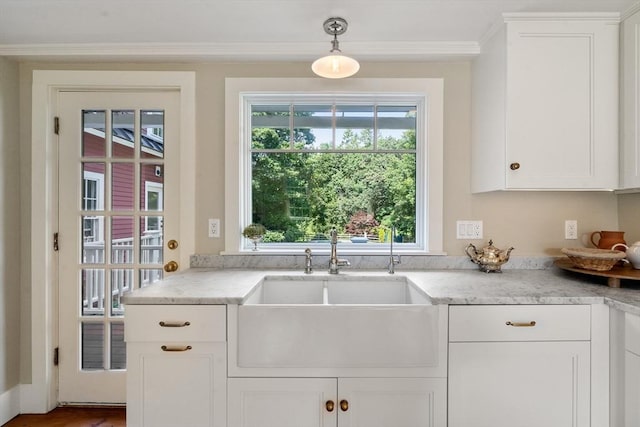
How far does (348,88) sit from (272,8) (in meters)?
0.66

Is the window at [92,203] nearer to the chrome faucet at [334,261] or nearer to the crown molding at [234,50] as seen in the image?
the crown molding at [234,50]

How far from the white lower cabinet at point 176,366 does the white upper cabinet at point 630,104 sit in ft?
6.97

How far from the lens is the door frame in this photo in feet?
6.67

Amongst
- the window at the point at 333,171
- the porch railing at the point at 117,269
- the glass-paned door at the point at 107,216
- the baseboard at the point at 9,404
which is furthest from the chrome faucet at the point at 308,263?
the baseboard at the point at 9,404

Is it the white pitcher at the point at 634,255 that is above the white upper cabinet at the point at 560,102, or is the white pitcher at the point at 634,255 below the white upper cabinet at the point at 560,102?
below

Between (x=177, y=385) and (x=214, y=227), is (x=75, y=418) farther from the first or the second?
(x=214, y=227)

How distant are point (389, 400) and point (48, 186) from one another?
238cm

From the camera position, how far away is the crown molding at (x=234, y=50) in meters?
1.92

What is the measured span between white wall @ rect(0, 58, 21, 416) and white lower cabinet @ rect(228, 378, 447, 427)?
168 cm

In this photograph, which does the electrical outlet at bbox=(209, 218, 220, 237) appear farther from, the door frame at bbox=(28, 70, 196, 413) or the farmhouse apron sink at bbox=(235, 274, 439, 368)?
the farmhouse apron sink at bbox=(235, 274, 439, 368)

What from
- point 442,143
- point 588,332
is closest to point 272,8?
point 442,143

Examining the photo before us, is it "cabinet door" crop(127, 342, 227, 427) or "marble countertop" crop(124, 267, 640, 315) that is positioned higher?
"marble countertop" crop(124, 267, 640, 315)

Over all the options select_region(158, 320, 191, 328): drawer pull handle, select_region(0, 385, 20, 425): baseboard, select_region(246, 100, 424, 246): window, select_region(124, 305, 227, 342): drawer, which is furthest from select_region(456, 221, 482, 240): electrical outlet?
select_region(0, 385, 20, 425): baseboard

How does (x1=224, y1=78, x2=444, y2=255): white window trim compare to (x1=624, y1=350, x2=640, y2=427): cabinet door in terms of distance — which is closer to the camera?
(x1=624, y1=350, x2=640, y2=427): cabinet door
